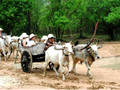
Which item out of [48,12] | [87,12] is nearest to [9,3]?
[48,12]

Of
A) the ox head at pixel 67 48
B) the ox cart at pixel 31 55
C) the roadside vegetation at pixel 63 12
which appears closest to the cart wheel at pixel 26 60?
the ox cart at pixel 31 55

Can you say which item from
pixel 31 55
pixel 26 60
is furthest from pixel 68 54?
pixel 26 60

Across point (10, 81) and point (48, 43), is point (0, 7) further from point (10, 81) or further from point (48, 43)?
point (10, 81)

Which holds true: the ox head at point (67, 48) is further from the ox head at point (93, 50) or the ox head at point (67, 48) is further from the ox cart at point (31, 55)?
the ox cart at point (31, 55)

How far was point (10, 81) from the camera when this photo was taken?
25.4 ft

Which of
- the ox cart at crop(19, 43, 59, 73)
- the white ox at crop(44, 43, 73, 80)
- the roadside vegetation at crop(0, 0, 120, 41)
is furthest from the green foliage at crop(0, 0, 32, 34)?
the white ox at crop(44, 43, 73, 80)

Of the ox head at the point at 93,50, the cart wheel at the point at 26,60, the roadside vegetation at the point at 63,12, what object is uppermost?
the roadside vegetation at the point at 63,12

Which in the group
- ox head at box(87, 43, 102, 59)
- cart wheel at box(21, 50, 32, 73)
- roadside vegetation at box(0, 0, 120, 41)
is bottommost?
cart wheel at box(21, 50, 32, 73)

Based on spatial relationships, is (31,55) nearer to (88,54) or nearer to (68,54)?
(68,54)

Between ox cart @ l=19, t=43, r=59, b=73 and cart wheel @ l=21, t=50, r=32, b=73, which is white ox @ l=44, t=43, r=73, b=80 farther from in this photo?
cart wheel @ l=21, t=50, r=32, b=73

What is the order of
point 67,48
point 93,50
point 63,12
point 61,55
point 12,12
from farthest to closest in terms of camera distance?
1. point 63,12
2. point 12,12
3. point 93,50
4. point 61,55
5. point 67,48

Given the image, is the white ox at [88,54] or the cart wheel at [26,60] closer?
the white ox at [88,54]

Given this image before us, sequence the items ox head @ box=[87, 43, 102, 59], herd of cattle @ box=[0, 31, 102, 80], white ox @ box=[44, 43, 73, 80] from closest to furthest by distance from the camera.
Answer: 1. white ox @ box=[44, 43, 73, 80]
2. herd of cattle @ box=[0, 31, 102, 80]
3. ox head @ box=[87, 43, 102, 59]

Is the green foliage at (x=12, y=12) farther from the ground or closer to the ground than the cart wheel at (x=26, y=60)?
farther from the ground
